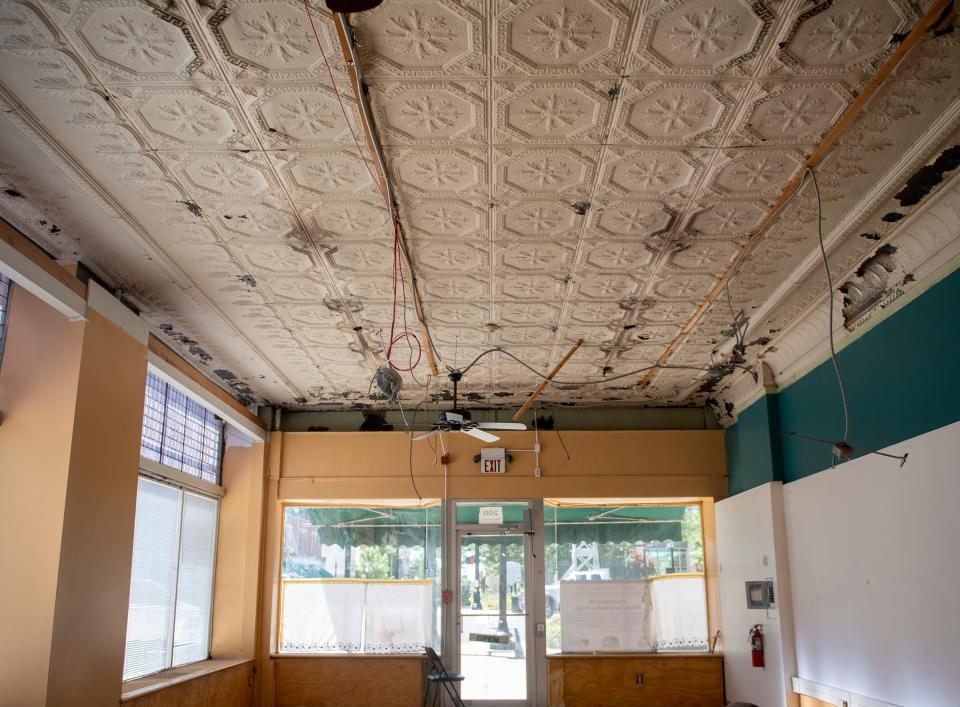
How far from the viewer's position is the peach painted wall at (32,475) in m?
4.70

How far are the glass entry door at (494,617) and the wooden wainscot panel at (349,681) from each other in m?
0.56

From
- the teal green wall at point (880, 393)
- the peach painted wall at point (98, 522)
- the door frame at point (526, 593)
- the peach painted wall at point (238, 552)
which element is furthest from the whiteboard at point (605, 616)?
the peach painted wall at point (98, 522)

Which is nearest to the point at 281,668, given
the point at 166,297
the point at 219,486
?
the point at 219,486

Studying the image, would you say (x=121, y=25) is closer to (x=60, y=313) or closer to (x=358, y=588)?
(x=60, y=313)

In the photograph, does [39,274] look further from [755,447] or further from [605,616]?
[605,616]

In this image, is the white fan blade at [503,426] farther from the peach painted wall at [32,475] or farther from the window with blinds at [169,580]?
the window with blinds at [169,580]

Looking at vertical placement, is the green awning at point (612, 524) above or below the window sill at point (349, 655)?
above

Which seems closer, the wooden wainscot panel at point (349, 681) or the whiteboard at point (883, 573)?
the whiteboard at point (883, 573)

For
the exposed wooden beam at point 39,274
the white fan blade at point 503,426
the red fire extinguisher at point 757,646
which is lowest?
the red fire extinguisher at point 757,646

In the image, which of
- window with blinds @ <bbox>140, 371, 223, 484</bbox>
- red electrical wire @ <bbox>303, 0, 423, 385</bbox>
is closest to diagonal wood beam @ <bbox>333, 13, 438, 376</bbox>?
red electrical wire @ <bbox>303, 0, 423, 385</bbox>

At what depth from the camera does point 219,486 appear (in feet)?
29.8

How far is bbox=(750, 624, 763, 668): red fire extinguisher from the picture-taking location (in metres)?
7.47

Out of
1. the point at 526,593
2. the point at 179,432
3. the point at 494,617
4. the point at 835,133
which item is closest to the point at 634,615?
the point at 526,593

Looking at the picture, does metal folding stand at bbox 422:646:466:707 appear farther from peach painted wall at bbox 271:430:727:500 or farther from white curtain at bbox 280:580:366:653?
peach painted wall at bbox 271:430:727:500
